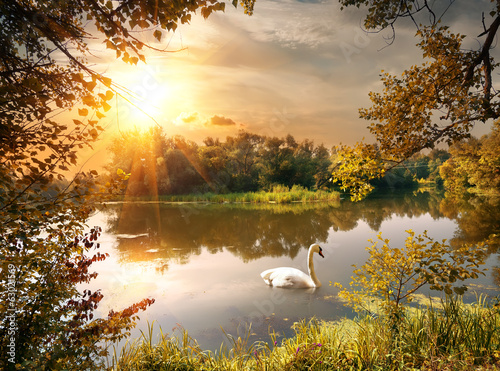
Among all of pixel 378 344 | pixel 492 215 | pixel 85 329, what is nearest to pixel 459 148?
pixel 492 215

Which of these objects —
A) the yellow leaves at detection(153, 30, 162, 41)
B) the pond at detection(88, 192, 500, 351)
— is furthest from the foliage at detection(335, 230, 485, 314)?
the yellow leaves at detection(153, 30, 162, 41)

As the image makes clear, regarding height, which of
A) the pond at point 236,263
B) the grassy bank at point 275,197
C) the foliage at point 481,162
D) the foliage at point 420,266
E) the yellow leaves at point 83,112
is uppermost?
the foliage at point 481,162

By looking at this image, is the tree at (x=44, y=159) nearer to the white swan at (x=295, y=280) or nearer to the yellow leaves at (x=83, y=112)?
the yellow leaves at (x=83, y=112)

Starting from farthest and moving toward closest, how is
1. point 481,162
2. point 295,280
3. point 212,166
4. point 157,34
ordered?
point 212,166
point 481,162
point 295,280
point 157,34

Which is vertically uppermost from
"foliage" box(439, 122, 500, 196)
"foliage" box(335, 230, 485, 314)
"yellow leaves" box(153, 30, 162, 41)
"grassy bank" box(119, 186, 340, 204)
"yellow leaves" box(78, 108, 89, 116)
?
"foliage" box(439, 122, 500, 196)

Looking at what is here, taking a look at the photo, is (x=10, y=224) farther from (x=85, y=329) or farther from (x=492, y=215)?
(x=492, y=215)

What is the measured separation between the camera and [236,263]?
830 centimetres

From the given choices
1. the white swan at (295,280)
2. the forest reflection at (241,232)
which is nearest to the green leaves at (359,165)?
the white swan at (295,280)

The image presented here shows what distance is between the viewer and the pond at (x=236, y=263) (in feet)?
16.4

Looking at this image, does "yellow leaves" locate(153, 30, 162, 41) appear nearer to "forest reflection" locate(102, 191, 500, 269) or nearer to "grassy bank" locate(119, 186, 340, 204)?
"forest reflection" locate(102, 191, 500, 269)

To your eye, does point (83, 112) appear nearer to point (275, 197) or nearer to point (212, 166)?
point (275, 197)

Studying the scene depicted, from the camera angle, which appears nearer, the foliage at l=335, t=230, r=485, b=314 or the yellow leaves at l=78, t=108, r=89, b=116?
the yellow leaves at l=78, t=108, r=89, b=116

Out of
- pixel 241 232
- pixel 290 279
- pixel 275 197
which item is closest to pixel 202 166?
pixel 275 197

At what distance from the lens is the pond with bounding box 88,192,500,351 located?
4984mm
